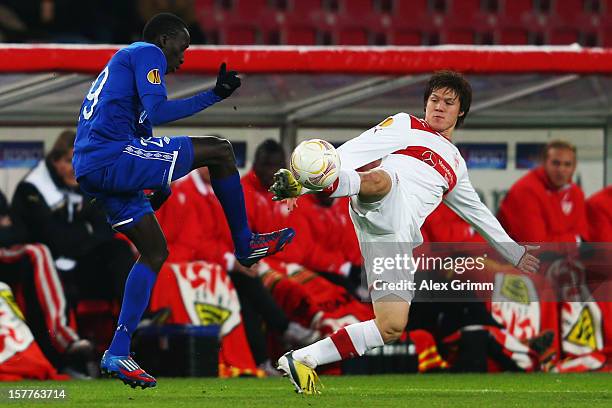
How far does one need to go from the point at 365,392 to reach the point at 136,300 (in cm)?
144

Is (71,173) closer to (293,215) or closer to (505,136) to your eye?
(293,215)

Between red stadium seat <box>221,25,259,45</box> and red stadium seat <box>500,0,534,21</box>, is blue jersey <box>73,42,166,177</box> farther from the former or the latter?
red stadium seat <box>500,0,534,21</box>

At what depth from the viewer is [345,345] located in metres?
6.50

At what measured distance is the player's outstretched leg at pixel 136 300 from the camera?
6.41 m

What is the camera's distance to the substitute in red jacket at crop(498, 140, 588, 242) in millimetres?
9531

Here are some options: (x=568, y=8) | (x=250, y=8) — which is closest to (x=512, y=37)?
(x=568, y=8)

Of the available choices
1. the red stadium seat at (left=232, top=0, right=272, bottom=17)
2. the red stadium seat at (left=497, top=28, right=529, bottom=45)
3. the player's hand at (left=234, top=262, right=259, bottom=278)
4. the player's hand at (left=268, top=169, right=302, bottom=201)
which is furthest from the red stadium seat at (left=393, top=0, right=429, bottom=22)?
the player's hand at (left=268, top=169, right=302, bottom=201)

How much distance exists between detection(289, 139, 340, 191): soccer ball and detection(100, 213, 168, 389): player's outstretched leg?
102 cm

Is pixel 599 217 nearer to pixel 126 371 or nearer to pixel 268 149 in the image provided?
pixel 268 149

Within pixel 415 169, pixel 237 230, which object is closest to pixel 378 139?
pixel 415 169

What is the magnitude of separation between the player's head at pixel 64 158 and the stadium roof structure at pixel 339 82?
415 millimetres

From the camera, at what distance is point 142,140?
260 inches

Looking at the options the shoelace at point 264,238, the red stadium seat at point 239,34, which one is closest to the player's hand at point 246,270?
the shoelace at point 264,238

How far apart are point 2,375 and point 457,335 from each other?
2876mm
